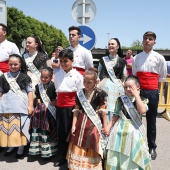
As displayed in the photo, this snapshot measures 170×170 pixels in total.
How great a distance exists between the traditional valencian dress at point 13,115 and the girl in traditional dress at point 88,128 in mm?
823

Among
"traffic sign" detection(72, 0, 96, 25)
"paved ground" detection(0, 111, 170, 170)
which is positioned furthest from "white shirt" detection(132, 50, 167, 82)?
"traffic sign" detection(72, 0, 96, 25)

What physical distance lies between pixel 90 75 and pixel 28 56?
145cm

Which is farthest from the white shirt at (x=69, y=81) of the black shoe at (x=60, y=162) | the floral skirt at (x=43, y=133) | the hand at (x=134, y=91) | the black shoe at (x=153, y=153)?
the black shoe at (x=153, y=153)

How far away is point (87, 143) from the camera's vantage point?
3.07 m

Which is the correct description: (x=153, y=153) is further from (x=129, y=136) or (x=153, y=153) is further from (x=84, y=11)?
(x=84, y=11)

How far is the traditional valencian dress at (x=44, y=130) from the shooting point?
142 inches

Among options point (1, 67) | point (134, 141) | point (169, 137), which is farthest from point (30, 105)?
point (169, 137)

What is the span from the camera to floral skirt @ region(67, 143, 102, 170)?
10.0 ft

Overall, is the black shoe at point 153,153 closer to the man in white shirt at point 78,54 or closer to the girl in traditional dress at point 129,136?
the girl in traditional dress at point 129,136

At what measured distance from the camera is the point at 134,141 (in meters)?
2.84

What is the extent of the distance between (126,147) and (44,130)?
4.22 ft

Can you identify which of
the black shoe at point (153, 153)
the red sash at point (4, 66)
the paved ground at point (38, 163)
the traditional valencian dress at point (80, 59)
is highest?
the traditional valencian dress at point (80, 59)

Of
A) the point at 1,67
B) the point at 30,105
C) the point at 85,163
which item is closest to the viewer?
the point at 85,163

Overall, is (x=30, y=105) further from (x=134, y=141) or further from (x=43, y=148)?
(x=134, y=141)
